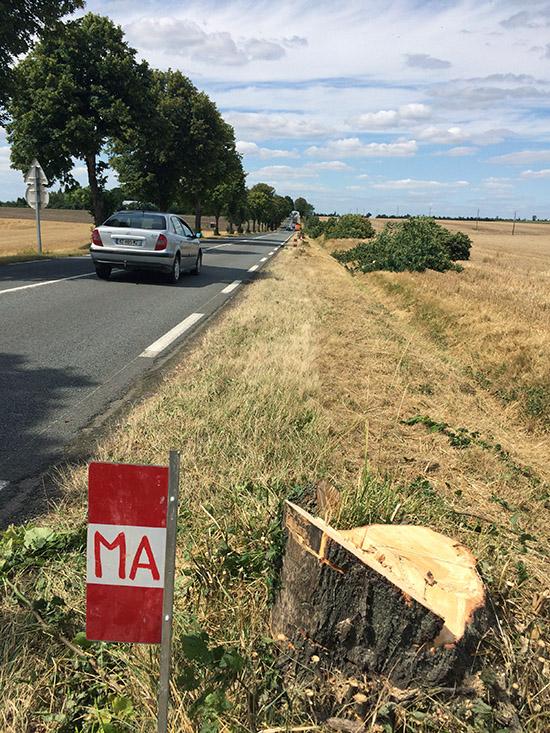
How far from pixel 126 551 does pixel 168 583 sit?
150 millimetres

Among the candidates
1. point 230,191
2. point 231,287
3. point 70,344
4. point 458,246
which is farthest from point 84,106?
point 230,191

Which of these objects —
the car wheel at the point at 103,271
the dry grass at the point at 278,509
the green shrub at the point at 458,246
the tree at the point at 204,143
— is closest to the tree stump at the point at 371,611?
the dry grass at the point at 278,509

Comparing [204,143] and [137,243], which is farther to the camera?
[204,143]

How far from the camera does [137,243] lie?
12.4 meters

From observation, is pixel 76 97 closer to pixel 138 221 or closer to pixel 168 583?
pixel 138 221

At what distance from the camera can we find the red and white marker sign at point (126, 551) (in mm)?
1552

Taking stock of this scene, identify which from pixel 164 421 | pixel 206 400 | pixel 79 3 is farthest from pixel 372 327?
pixel 79 3

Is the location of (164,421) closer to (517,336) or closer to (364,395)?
(364,395)

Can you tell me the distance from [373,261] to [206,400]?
1714 centimetres

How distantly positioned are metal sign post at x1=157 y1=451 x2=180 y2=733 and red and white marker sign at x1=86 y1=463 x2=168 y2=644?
35 millimetres

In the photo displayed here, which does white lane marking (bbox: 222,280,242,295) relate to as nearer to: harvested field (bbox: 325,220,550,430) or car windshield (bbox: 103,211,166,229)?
car windshield (bbox: 103,211,166,229)

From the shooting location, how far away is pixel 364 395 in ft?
17.1

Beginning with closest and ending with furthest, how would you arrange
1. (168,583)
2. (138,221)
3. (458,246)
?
(168,583) → (138,221) → (458,246)

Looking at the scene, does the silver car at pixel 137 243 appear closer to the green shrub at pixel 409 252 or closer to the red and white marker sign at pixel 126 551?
the green shrub at pixel 409 252
